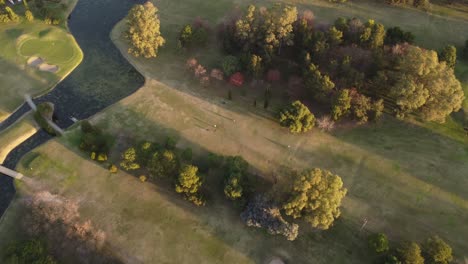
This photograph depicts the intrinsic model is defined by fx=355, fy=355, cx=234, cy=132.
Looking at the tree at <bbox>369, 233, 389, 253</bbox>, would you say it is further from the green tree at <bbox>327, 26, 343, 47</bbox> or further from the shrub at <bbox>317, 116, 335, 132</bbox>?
the green tree at <bbox>327, 26, 343, 47</bbox>

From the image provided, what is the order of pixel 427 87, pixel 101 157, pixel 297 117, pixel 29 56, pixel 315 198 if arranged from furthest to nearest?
pixel 29 56 < pixel 297 117 < pixel 427 87 < pixel 101 157 < pixel 315 198

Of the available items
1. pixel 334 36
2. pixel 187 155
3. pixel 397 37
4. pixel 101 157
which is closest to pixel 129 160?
pixel 101 157

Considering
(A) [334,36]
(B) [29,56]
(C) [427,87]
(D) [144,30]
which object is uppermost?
(A) [334,36]

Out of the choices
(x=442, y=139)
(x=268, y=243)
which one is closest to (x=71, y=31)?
(x=268, y=243)

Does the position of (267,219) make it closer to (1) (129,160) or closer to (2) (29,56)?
(1) (129,160)

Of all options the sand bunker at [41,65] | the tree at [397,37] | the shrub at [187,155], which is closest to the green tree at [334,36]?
the tree at [397,37]

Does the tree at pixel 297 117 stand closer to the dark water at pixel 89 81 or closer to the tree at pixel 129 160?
the tree at pixel 129 160

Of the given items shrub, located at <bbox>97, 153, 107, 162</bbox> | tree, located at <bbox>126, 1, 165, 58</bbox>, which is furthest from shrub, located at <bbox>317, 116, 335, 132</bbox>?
shrub, located at <bbox>97, 153, 107, 162</bbox>
